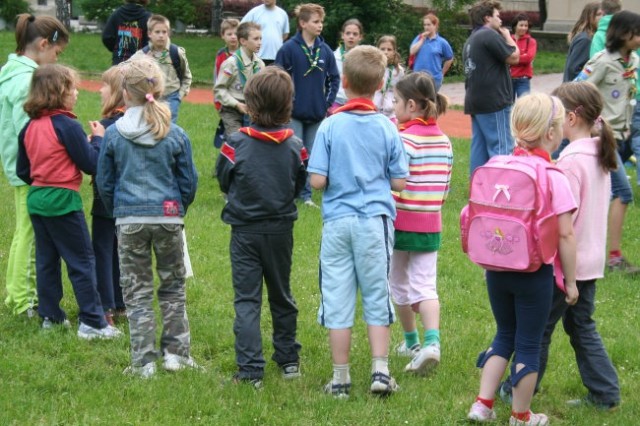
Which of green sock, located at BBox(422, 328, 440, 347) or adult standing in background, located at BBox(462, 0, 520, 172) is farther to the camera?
adult standing in background, located at BBox(462, 0, 520, 172)

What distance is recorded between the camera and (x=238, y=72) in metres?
10.3

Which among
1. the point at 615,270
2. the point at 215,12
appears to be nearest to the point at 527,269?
the point at 615,270

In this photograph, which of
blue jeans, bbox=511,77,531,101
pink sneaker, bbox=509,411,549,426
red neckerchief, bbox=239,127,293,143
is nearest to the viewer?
pink sneaker, bbox=509,411,549,426

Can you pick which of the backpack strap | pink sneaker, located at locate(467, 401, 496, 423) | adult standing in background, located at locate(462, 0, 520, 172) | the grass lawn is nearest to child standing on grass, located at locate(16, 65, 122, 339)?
the grass lawn

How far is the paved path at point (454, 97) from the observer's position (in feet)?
54.5

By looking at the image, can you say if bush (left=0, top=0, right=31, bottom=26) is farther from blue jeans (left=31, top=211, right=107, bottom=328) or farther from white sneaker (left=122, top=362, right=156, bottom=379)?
white sneaker (left=122, top=362, right=156, bottom=379)

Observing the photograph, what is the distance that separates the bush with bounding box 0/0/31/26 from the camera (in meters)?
37.7

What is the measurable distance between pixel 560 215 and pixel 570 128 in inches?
32.0

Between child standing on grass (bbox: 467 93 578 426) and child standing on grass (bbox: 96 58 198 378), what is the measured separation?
1.83 meters

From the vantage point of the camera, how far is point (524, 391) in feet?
16.0

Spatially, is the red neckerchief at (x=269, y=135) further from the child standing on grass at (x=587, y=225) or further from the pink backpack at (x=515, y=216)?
the child standing on grass at (x=587, y=225)

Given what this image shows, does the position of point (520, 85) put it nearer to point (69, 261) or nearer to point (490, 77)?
point (490, 77)

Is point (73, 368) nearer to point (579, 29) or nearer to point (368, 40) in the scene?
point (579, 29)

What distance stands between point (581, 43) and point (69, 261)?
6.53 meters
